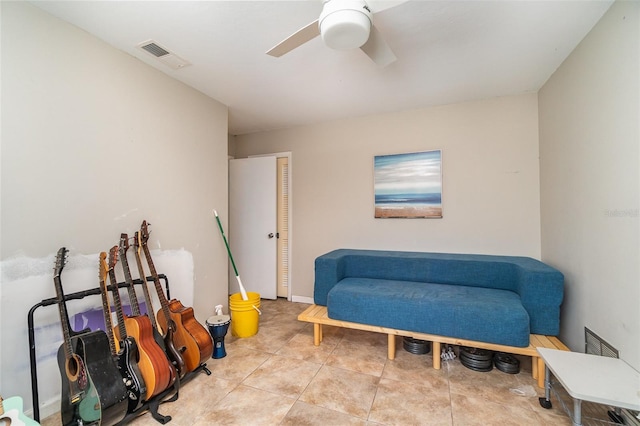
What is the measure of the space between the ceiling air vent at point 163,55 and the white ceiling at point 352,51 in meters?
0.05

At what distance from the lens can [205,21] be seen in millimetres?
1714

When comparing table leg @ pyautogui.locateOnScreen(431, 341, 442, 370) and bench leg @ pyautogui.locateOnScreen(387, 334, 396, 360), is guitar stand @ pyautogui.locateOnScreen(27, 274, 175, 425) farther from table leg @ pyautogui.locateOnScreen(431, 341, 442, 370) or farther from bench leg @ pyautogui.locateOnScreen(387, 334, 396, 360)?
table leg @ pyautogui.locateOnScreen(431, 341, 442, 370)

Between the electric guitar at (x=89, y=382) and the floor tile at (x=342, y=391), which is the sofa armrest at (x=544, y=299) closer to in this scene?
the floor tile at (x=342, y=391)

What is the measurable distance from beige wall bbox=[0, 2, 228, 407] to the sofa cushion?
1531 millimetres

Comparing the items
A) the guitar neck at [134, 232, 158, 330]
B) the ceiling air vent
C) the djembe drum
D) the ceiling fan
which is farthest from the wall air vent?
the djembe drum

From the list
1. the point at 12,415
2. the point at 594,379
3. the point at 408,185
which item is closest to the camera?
the point at 12,415

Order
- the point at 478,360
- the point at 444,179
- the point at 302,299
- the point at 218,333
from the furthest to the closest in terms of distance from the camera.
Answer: the point at 302,299
the point at 444,179
the point at 218,333
the point at 478,360

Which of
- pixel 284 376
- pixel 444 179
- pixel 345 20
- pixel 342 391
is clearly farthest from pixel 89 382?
pixel 444 179

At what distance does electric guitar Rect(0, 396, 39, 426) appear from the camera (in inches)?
45.6

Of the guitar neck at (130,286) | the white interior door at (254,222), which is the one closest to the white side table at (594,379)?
the guitar neck at (130,286)

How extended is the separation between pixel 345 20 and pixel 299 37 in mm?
293

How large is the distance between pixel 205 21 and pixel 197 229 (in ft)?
5.69

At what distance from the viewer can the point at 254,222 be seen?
12.7 feet

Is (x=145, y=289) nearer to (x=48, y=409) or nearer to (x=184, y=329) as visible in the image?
(x=184, y=329)
